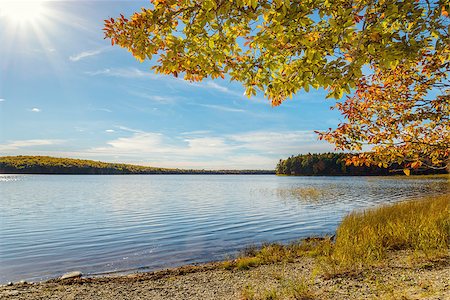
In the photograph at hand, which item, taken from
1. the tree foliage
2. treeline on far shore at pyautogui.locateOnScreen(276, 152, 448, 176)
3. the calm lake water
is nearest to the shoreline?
the calm lake water

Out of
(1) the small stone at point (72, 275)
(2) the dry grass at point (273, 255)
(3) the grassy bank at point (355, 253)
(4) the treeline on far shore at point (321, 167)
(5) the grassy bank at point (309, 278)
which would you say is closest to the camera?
(5) the grassy bank at point (309, 278)

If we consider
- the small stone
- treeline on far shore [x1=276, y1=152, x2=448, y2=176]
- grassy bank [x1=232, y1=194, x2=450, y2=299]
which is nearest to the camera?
grassy bank [x1=232, y1=194, x2=450, y2=299]

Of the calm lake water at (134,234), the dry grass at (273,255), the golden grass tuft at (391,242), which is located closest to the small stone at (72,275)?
the calm lake water at (134,234)

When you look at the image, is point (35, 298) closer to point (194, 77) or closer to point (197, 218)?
point (194, 77)

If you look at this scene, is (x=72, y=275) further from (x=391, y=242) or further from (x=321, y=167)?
(x=321, y=167)

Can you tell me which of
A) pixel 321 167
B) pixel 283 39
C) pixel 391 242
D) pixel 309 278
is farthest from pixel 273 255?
pixel 321 167

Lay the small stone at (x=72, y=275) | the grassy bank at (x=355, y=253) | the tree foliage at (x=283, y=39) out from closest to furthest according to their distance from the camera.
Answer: the tree foliage at (x=283, y=39) < the grassy bank at (x=355, y=253) < the small stone at (x=72, y=275)

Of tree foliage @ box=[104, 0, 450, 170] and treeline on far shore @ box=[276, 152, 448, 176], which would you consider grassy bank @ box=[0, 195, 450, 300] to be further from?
treeline on far shore @ box=[276, 152, 448, 176]

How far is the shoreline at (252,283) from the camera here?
7031mm

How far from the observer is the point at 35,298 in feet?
30.1

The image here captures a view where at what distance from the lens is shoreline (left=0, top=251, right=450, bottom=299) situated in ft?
23.1

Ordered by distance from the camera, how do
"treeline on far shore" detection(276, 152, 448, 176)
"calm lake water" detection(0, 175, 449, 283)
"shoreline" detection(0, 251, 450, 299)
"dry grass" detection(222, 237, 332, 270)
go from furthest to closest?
"treeline on far shore" detection(276, 152, 448, 176)
"calm lake water" detection(0, 175, 449, 283)
"dry grass" detection(222, 237, 332, 270)
"shoreline" detection(0, 251, 450, 299)

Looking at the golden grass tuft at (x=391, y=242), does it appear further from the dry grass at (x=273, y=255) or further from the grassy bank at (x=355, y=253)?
the dry grass at (x=273, y=255)

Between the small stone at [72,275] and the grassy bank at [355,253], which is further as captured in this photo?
the small stone at [72,275]
